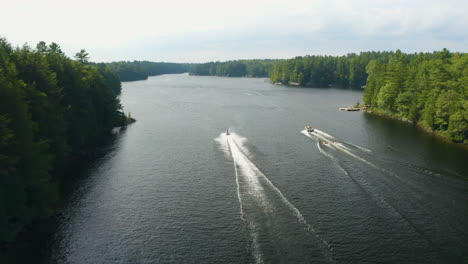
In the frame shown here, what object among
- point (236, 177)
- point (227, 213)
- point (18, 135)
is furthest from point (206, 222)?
point (18, 135)

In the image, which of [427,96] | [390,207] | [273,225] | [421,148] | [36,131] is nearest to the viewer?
[273,225]

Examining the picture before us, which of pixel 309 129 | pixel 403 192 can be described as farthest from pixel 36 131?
pixel 309 129

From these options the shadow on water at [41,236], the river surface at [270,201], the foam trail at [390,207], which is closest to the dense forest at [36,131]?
the shadow on water at [41,236]

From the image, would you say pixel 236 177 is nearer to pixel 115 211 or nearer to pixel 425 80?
pixel 115 211

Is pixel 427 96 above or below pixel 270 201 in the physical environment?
above

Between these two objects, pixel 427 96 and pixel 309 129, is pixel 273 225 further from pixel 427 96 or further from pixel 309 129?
pixel 427 96

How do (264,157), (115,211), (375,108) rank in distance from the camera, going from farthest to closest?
(375,108) → (264,157) → (115,211)

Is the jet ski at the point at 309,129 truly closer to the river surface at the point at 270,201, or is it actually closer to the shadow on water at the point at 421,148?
the river surface at the point at 270,201

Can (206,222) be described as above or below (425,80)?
below
